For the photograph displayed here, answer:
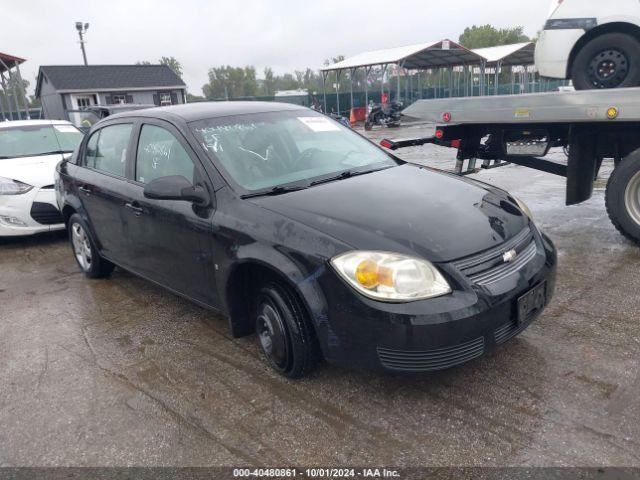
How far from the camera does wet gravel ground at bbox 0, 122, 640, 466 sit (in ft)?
8.19

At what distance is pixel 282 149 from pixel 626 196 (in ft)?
11.1

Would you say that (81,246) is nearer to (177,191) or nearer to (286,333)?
(177,191)

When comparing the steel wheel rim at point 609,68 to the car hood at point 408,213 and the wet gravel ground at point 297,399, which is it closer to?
the wet gravel ground at point 297,399

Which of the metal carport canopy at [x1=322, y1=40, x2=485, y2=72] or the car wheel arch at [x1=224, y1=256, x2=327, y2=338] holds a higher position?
the metal carport canopy at [x1=322, y1=40, x2=485, y2=72]

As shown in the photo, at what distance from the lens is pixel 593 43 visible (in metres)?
6.09

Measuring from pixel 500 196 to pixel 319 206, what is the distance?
4.14 feet

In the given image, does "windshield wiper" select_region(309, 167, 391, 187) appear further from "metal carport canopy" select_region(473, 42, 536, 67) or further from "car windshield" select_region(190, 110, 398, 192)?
"metal carport canopy" select_region(473, 42, 536, 67)

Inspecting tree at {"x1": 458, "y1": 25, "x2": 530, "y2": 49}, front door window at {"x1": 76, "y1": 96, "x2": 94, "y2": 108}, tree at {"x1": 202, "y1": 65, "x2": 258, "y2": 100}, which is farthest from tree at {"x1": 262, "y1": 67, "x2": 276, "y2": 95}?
front door window at {"x1": 76, "y1": 96, "x2": 94, "y2": 108}

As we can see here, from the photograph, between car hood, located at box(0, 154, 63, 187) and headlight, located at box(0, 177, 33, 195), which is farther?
car hood, located at box(0, 154, 63, 187)

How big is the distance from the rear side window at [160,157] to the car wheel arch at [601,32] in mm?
4975

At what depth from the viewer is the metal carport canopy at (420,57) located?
87.0 feet

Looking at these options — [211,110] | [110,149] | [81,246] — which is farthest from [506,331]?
[81,246]

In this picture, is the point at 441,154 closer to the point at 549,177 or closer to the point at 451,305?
the point at 549,177

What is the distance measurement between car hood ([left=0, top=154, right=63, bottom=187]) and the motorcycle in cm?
1973
